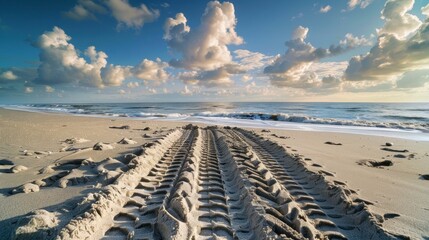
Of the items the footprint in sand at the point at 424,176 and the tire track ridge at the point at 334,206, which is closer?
the tire track ridge at the point at 334,206

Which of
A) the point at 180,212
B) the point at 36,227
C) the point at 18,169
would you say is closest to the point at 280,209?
the point at 180,212

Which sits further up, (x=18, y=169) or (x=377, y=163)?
(x=18, y=169)

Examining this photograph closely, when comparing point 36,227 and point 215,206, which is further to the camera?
point 215,206

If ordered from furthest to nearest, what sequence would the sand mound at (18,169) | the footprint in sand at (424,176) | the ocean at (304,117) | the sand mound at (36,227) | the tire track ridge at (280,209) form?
the ocean at (304,117)
the footprint in sand at (424,176)
the sand mound at (18,169)
the tire track ridge at (280,209)
the sand mound at (36,227)

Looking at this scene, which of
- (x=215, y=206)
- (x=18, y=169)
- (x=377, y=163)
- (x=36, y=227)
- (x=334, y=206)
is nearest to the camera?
(x=36, y=227)

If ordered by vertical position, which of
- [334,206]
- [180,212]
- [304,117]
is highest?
[180,212]

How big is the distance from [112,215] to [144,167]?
72.2 inches

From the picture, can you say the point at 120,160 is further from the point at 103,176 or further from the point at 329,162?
the point at 329,162

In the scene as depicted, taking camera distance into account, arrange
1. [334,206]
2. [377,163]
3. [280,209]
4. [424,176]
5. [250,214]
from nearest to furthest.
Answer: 1. [250,214]
2. [280,209]
3. [334,206]
4. [424,176]
5. [377,163]

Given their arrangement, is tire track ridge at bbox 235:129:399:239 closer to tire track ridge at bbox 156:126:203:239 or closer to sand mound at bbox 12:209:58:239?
tire track ridge at bbox 156:126:203:239

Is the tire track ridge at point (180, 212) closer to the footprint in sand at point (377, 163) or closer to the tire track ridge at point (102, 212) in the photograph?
the tire track ridge at point (102, 212)

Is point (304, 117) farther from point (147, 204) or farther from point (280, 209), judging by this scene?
point (147, 204)

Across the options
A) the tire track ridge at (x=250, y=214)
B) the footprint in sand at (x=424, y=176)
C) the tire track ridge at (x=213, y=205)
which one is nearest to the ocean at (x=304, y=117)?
the footprint in sand at (x=424, y=176)

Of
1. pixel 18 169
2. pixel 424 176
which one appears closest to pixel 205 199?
pixel 18 169
